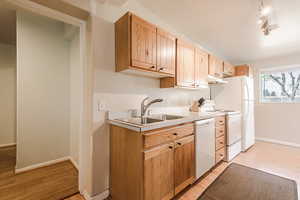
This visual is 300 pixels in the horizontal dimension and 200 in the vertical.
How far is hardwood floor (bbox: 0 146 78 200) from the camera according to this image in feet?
5.39

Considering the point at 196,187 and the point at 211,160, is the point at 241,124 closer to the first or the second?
the point at 211,160

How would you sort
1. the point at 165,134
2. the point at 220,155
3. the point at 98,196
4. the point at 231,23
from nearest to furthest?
the point at 165,134
the point at 98,196
the point at 231,23
the point at 220,155

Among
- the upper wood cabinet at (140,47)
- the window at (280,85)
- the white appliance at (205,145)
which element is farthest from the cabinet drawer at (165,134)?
the window at (280,85)

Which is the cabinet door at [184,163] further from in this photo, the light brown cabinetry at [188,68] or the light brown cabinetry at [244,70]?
the light brown cabinetry at [244,70]

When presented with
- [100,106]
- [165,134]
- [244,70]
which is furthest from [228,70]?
[100,106]

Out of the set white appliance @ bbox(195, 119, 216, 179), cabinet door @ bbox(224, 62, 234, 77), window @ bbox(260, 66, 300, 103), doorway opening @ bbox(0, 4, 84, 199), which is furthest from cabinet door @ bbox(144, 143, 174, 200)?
window @ bbox(260, 66, 300, 103)

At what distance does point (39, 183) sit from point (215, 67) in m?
3.72

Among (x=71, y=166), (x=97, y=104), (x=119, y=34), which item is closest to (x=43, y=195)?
(x=71, y=166)

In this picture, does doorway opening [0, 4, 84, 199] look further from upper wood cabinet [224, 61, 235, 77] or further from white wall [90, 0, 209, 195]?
upper wood cabinet [224, 61, 235, 77]

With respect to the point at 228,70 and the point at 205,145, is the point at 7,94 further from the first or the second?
the point at 228,70

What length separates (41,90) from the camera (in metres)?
2.43

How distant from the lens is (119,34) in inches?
64.9

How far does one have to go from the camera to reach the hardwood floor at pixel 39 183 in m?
1.64

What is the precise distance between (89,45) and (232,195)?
2567 millimetres
